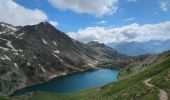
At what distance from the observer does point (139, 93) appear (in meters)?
80.7

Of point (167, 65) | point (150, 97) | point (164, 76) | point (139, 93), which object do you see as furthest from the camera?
point (167, 65)

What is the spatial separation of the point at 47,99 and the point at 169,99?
8351 centimetres

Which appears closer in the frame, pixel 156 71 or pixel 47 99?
pixel 156 71

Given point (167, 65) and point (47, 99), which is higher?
point (167, 65)

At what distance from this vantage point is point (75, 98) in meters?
139

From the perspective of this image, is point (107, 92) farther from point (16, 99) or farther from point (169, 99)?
point (169, 99)

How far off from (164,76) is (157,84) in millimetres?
7107

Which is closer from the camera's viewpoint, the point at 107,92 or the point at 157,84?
the point at 157,84

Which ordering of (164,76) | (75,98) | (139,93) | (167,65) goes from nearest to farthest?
1. (139,93)
2. (164,76)
3. (167,65)
4. (75,98)

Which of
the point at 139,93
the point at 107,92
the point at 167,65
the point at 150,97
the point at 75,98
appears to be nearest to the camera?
the point at 150,97

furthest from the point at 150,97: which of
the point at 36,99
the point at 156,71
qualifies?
the point at 36,99

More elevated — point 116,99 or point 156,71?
point 156,71

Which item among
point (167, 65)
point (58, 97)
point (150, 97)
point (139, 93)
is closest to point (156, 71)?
point (167, 65)

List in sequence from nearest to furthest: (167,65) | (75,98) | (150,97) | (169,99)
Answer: (169,99) < (150,97) < (167,65) < (75,98)
